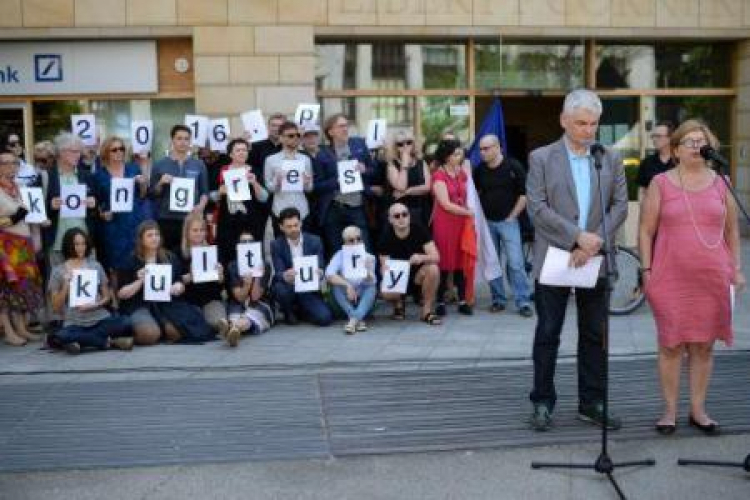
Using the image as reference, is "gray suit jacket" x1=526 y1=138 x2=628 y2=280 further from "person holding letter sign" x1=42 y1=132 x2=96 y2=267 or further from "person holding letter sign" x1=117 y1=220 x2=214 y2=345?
"person holding letter sign" x1=42 y1=132 x2=96 y2=267

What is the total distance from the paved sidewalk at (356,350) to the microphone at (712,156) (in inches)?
110

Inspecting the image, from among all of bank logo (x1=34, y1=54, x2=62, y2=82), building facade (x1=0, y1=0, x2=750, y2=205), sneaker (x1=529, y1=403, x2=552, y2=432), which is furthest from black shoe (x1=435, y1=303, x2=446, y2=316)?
bank logo (x1=34, y1=54, x2=62, y2=82)

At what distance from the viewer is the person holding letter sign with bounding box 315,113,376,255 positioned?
1018cm

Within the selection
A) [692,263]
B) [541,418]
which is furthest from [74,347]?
[692,263]

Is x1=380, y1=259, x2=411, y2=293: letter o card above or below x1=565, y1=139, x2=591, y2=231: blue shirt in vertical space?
below

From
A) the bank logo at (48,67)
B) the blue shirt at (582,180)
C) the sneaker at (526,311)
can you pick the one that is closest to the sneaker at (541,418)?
the blue shirt at (582,180)

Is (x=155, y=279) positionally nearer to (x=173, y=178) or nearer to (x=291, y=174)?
(x=173, y=178)

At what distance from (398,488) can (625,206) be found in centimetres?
222

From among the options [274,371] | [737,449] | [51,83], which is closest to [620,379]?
[737,449]

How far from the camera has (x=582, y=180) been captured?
20.0 ft

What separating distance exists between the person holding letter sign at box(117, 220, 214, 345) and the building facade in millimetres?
5329

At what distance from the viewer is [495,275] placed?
1027 cm

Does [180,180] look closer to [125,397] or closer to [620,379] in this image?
[125,397]

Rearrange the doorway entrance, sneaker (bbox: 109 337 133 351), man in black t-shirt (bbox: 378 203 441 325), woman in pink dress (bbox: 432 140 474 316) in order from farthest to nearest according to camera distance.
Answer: the doorway entrance < woman in pink dress (bbox: 432 140 474 316) < man in black t-shirt (bbox: 378 203 441 325) < sneaker (bbox: 109 337 133 351)
